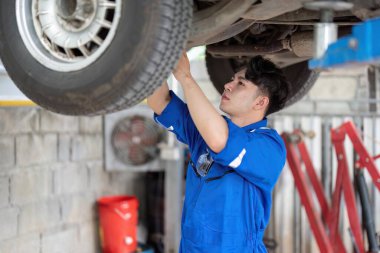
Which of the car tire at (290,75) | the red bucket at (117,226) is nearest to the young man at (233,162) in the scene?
the car tire at (290,75)

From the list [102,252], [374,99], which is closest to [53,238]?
[102,252]

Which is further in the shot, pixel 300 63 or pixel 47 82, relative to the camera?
pixel 300 63

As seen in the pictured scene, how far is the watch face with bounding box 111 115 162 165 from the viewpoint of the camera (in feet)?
12.2

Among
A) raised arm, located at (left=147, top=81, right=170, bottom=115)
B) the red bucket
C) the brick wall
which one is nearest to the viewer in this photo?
raised arm, located at (left=147, top=81, right=170, bottom=115)

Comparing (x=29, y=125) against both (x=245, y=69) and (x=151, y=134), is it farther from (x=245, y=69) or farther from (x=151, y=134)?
(x=245, y=69)

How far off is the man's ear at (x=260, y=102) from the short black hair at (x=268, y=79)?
0.02 meters

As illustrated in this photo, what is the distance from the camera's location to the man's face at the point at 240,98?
5.80 feet

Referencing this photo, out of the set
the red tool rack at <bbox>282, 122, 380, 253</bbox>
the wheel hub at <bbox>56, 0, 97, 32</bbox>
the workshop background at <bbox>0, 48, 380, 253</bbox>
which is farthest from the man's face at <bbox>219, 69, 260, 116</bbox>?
the red tool rack at <bbox>282, 122, 380, 253</bbox>

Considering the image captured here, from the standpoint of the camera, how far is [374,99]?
3.91 meters

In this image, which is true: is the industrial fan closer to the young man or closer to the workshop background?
the workshop background

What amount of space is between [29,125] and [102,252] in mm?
1243

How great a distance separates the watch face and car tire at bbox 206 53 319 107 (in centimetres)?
142

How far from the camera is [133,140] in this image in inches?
149

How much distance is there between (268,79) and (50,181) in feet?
6.38
